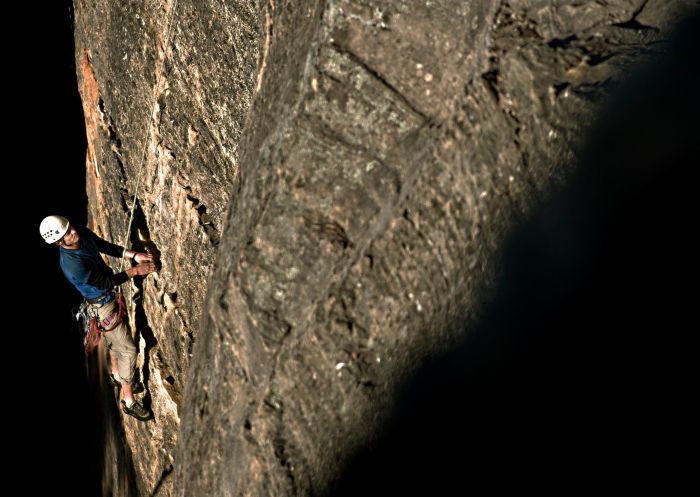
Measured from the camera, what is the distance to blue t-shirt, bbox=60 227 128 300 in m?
5.57

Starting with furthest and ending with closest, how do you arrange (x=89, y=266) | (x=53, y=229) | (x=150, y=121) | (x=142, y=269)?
(x=89, y=266), (x=53, y=229), (x=142, y=269), (x=150, y=121)

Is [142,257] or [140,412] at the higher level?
[142,257]

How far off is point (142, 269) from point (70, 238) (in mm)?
799

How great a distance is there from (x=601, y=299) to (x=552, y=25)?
1.08 metres

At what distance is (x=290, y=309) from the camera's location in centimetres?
281

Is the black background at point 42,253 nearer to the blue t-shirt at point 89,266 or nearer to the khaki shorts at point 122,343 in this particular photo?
the khaki shorts at point 122,343

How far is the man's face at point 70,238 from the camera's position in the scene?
5590mm

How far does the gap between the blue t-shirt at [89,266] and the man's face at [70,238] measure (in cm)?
5

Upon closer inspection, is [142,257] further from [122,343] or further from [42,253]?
[42,253]

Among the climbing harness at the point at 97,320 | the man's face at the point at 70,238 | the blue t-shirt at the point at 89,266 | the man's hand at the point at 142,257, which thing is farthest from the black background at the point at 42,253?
the man's hand at the point at 142,257

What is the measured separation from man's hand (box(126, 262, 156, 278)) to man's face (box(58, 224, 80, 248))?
2.34 feet

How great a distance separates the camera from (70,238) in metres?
5.61

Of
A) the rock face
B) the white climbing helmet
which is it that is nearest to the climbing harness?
the white climbing helmet

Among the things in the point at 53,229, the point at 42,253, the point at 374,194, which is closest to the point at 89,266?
the point at 53,229
